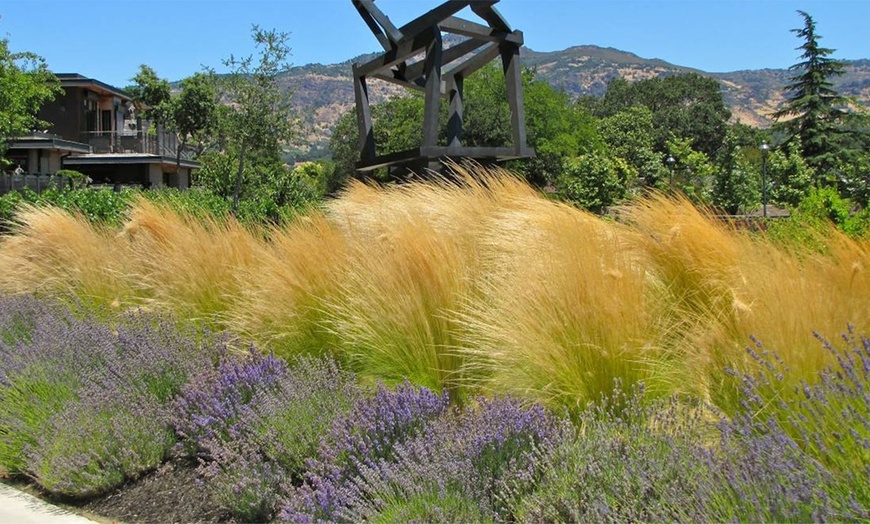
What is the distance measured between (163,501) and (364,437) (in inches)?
39.1

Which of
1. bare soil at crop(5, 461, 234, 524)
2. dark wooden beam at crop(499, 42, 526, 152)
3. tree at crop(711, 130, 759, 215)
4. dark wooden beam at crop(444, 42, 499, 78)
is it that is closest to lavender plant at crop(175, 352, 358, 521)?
bare soil at crop(5, 461, 234, 524)

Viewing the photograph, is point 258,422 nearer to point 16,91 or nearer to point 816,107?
point 16,91

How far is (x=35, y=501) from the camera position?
11.8 ft

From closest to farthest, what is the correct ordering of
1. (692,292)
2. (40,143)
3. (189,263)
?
(692,292)
(189,263)
(40,143)

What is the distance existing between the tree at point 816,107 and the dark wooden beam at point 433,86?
1587 inches

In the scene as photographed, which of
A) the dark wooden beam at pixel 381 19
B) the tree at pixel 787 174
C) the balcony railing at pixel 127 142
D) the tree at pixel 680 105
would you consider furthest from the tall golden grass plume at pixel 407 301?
the tree at pixel 680 105

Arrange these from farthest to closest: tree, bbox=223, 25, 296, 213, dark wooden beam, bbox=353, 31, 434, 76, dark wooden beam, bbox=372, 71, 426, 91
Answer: tree, bbox=223, 25, 296, 213
dark wooden beam, bbox=372, 71, 426, 91
dark wooden beam, bbox=353, 31, 434, 76

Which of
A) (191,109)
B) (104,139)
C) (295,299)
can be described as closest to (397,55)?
(295,299)

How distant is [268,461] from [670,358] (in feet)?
5.84

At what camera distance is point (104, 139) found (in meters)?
44.6

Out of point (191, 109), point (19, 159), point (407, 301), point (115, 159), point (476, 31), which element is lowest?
point (407, 301)

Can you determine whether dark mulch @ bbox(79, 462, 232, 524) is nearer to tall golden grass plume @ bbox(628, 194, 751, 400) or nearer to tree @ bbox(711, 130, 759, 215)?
tall golden grass plume @ bbox(628, 194, 751, 400)

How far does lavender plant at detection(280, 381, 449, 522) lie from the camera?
116 inches

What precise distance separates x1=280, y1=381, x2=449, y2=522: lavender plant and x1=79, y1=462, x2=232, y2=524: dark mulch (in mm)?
426
